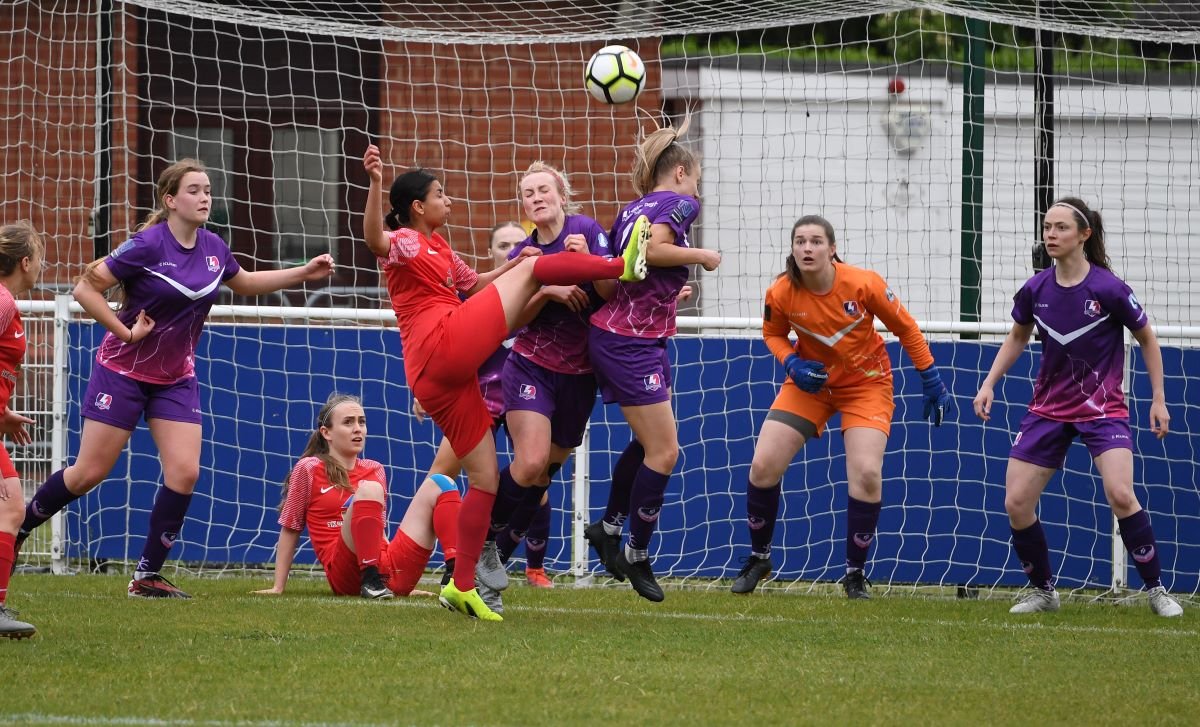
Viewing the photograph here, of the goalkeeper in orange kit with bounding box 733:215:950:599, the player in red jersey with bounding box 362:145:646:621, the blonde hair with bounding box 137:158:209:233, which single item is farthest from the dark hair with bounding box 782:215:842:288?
the blonde hair with bounding box 137:158:209:233

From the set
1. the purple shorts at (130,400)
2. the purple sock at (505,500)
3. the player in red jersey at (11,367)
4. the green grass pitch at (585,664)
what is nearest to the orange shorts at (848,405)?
the green grass pitch at (585,664)

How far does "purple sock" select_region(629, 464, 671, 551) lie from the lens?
6621 mm

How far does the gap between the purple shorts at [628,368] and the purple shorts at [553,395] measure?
0.91 feet

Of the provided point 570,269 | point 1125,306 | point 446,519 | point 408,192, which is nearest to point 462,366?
point 570,269

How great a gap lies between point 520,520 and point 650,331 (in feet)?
4.28

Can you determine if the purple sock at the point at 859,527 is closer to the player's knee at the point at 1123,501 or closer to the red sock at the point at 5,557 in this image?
the player's knee at the point at 1123,501

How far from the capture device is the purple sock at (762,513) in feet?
24.9

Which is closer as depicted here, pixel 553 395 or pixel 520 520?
pixel 553 395

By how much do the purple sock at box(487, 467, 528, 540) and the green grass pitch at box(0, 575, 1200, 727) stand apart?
0.39m

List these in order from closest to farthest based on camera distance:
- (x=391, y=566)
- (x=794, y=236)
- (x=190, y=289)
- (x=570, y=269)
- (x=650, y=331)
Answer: (x=570, y=269)
(x=650, y=331)
(x=190, y=289)
(x=391, y=566)
(x=794, y=236)

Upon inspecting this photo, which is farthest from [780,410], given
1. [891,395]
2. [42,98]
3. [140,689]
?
[42,98]

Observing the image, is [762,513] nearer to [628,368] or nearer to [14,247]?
[628,368]

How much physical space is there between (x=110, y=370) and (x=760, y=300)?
5363 mm

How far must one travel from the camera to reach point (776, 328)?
7.69 metres
